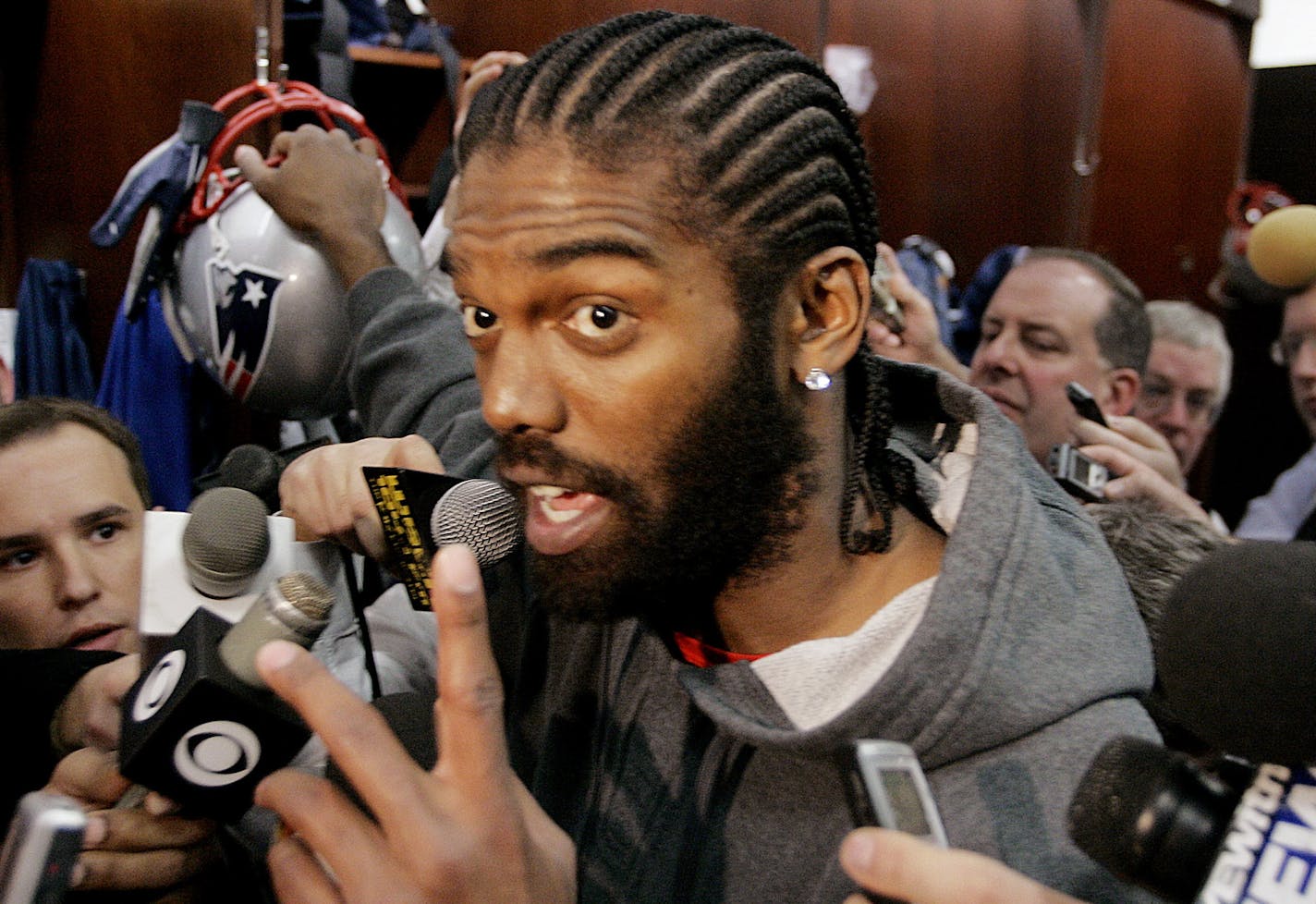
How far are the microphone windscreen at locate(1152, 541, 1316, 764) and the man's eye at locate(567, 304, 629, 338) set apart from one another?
470 millimetres

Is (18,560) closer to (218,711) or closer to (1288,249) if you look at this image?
(218,711)

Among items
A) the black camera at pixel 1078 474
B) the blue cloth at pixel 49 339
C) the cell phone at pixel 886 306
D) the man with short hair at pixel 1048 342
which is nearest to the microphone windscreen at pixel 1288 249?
the man with short hair at pixel 1048 342

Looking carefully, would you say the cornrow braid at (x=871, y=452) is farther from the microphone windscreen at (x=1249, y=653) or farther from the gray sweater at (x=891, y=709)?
the microphone windscreen at (x=1249, y=653)

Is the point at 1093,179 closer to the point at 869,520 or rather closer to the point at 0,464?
the point at 869,520

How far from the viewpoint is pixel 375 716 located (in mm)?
656

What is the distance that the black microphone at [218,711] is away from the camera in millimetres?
720

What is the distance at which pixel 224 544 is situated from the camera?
0.89 m

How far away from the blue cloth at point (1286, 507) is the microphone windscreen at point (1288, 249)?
544 millimetres

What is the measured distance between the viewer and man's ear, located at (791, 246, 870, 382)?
994 mm

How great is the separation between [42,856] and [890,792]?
1.40ft

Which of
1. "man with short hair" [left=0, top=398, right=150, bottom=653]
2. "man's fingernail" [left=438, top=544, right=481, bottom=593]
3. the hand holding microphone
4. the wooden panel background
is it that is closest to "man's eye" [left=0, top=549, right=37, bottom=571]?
"man with short hair" [left=0, top=398, right=150, bottom=653]

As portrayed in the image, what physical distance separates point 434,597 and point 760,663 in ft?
1.43

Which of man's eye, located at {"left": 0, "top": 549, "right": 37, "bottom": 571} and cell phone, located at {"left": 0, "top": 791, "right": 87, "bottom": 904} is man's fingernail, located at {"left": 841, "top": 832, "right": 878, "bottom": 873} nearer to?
cell phone, located at {"left": 0, "top": 791, "right": 87, "bottom": 904}

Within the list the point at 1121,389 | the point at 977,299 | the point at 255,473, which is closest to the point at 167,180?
the point at 255,473
